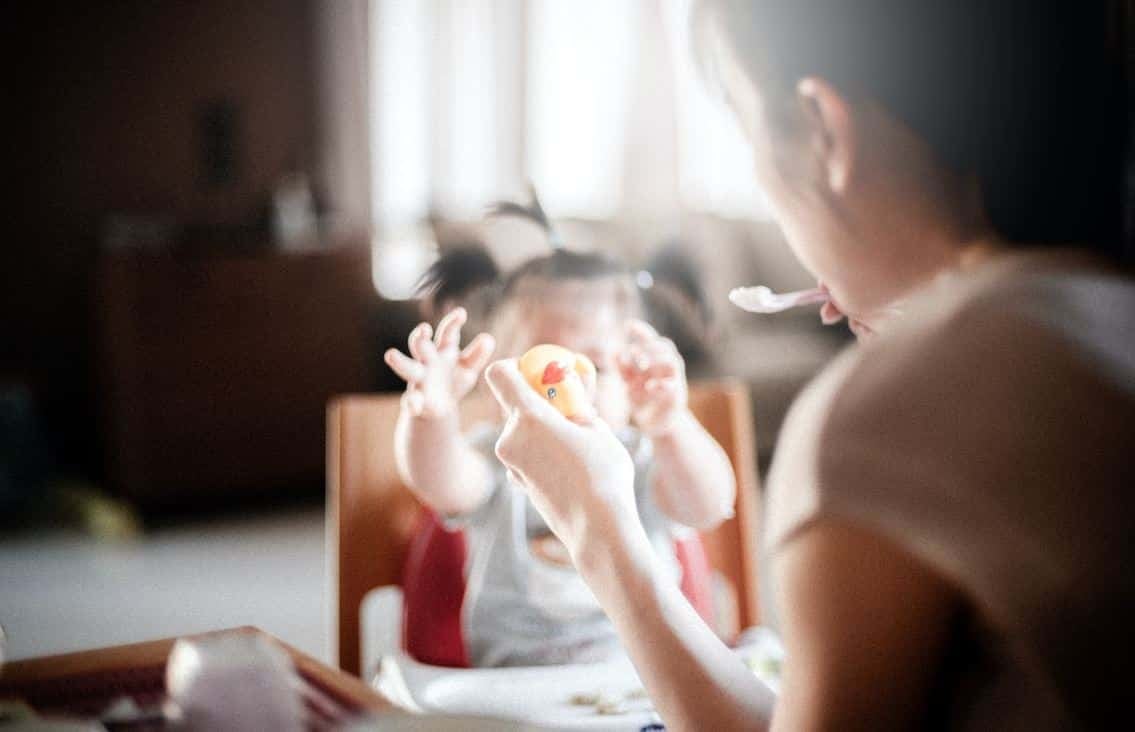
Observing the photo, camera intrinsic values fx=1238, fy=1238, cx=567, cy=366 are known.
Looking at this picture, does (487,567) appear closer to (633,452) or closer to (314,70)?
(633,452)

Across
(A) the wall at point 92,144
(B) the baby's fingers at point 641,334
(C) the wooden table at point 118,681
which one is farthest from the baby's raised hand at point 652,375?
(A) the wall at point 92,144

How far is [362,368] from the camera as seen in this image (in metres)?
4.01

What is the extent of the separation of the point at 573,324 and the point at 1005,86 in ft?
2.60

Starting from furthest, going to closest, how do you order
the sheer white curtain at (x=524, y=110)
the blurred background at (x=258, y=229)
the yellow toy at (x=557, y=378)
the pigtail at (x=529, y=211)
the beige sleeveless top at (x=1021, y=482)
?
1. the sheer white curtain at (x=524, y=110)
2. the blurred background at (x=258, y=229)
3. the pigtail at (x=529, y=211)
4. the yellow toy at (x=557, y=378)
5. the beige sleeveless top at (x=1021, y=482)

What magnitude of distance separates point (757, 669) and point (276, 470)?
10.1 ft

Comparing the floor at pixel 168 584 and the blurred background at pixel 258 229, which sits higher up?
the blurred background at pixel 258 229

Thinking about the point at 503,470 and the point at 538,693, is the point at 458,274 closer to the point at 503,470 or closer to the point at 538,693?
the point at 503,470

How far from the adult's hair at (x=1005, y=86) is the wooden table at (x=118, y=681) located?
1.58 feet

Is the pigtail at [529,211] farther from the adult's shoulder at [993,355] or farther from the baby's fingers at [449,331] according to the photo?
the adult's shoulder at [993,355]

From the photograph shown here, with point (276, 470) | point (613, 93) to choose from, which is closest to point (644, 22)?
point (613, 93)

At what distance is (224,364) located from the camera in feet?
12.4

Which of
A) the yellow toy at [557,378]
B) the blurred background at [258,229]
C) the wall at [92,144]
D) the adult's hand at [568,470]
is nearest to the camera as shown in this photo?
the adult's hand at [568,470]

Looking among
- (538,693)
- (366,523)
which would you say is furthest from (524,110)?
(538,693)

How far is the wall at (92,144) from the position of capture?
4.20m
